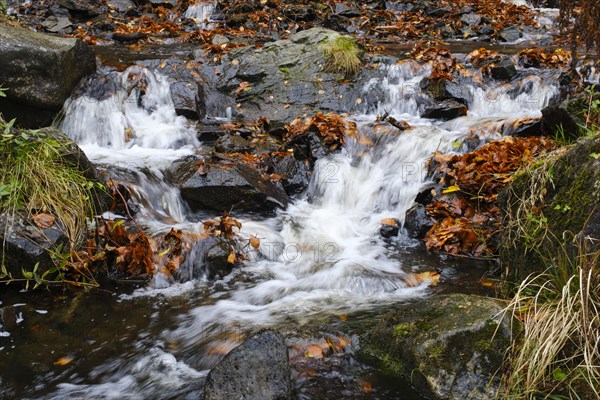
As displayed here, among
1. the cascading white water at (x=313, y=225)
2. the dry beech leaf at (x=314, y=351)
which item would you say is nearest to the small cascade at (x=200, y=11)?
the cascading white water at (x=313, y=225)

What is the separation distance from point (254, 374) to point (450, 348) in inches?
46.9

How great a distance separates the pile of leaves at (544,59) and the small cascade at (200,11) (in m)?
7.65

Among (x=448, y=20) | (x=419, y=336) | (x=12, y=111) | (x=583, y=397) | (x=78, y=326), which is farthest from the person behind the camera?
(x=448, y=20)

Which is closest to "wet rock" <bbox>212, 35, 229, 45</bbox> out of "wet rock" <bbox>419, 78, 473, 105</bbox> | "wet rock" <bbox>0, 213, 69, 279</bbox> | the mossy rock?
"wet rock" <bbox>419, 78, 473, 105</bbox>

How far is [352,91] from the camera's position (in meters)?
8.95

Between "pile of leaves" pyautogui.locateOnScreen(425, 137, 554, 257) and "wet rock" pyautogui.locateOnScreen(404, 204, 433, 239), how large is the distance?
0.06 m

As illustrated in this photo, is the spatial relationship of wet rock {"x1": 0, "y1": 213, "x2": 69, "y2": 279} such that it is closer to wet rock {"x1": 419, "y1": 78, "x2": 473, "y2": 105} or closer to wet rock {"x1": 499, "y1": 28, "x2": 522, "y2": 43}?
wet rock {"x1": 419, "y1": 78, "x2": 473, "y2": 105}

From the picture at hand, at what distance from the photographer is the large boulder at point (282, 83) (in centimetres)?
870

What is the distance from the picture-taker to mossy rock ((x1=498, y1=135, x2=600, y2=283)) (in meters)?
3.54

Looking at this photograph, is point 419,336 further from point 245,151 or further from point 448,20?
point 448,20

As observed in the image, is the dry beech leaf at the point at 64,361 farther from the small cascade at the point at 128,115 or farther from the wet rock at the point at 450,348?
the small cascade at the point at 128,115

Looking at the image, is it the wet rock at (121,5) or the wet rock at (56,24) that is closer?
the wet rock at (56,24)

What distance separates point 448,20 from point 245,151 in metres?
7.95

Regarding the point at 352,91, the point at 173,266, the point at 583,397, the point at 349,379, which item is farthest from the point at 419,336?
the point at 352,91
